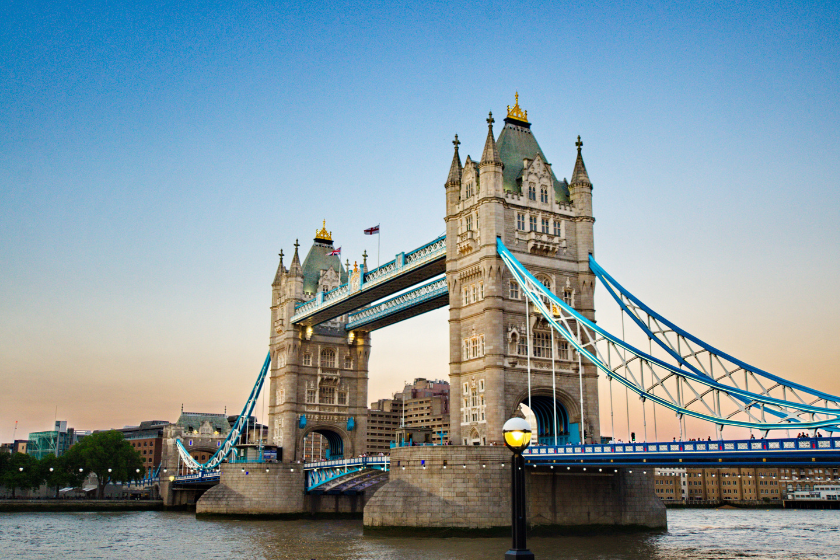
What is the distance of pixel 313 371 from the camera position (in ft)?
258

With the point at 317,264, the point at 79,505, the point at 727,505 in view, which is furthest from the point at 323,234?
the point at 727,505

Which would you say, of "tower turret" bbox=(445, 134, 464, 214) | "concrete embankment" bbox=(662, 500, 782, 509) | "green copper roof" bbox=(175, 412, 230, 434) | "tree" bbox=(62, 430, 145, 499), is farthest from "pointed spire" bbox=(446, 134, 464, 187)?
"concrete embankment" bbox=(662, 500, 782, 509)

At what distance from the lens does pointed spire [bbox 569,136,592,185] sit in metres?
54.9

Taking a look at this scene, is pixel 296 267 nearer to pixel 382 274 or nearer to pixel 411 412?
pixel 382 274

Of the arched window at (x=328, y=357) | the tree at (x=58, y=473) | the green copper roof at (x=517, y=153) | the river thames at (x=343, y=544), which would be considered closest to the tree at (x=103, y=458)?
the tree at (x=58, y=473)

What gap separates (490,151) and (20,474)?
7333 centimetres

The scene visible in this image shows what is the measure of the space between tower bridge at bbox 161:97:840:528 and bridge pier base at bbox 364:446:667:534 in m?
0.08

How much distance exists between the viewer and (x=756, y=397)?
3834cm

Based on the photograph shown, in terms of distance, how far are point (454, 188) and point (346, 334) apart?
2963 centimetres

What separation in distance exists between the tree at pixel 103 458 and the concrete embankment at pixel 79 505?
8294mm

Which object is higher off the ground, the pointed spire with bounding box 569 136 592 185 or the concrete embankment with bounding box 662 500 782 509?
the pointed spire with bounding box 569 136 592 185

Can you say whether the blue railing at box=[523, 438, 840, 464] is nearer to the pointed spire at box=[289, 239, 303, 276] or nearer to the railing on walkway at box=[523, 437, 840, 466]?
the railing on walkway at box=[523, 437, 840, 466]

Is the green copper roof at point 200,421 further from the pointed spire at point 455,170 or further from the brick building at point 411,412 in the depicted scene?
the pointed spire at point 455,170

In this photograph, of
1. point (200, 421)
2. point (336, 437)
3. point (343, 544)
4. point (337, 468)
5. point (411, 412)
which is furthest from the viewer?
point (411, 412)
